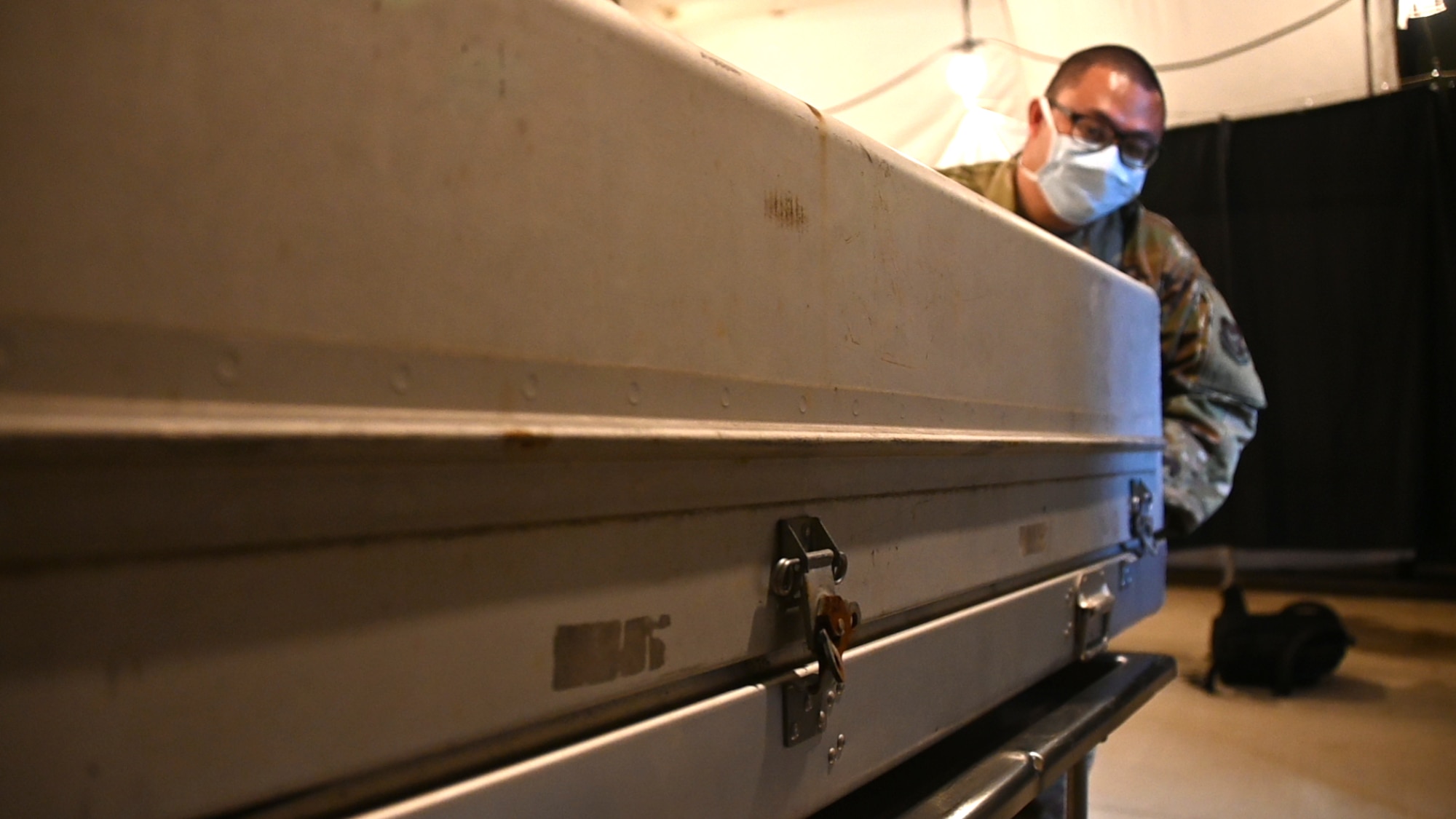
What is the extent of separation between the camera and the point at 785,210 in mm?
829

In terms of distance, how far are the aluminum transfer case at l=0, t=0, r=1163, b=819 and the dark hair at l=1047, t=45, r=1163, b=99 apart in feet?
5.66

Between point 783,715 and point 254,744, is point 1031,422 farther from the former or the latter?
point 254,744

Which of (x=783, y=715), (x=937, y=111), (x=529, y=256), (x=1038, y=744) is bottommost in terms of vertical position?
(x=1038, y=744)

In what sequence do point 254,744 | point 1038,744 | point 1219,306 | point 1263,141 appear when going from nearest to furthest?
1. point 254,744
2. point 1038,744
3. point 1219,306
4. point 1263,141

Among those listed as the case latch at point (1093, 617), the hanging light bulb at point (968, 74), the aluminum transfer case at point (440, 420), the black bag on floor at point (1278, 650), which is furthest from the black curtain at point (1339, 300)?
the aluminum transfer case at point (440, 420)

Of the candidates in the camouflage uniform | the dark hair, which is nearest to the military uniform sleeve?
the camouflage uniform

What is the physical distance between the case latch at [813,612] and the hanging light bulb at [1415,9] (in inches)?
88.4

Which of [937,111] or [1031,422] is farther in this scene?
[937,111]

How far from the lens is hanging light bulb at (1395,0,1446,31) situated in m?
2.28

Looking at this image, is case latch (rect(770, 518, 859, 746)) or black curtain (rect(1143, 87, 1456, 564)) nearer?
case latch (rect(770, 518, 859, 746))

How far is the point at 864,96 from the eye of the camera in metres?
4.23

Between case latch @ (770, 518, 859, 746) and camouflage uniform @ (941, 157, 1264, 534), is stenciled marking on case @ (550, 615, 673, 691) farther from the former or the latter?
camouflage uniform @ (941, 157, 1264, 534)

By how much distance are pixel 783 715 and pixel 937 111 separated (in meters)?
3.80

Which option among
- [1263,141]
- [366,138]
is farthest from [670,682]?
[1263,141]
